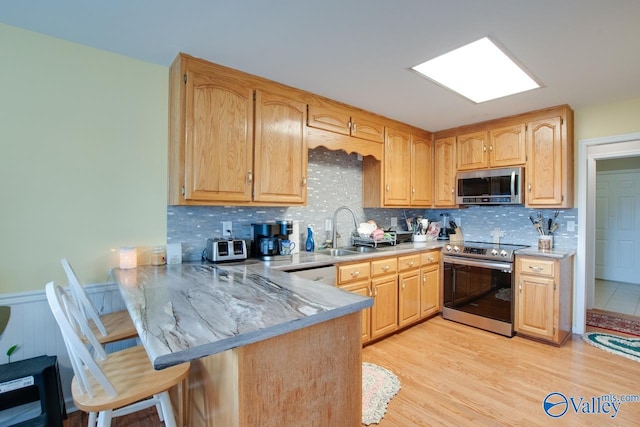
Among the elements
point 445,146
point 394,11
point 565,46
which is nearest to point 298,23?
point 394,11

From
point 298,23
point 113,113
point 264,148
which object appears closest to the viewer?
point 298,23

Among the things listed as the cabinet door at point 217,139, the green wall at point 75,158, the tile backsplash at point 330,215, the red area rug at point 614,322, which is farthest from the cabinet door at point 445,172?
the green wall at point 75,158

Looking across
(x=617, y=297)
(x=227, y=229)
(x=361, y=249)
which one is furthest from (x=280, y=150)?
(x=617, y=297)

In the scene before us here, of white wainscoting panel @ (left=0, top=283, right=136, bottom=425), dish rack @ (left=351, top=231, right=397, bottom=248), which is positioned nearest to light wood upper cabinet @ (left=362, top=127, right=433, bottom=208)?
dish rack @ (left=351, top=231, right=397, bottom=248)

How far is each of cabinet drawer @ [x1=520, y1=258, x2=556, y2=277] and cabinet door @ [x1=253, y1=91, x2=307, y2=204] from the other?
2279mm

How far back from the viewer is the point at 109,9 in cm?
159

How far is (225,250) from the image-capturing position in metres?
2.30

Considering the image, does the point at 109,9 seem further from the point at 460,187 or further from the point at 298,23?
the point at 460,187

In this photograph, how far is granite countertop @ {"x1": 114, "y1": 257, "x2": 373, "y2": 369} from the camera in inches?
36.0

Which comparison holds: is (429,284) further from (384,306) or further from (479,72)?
(479,72)

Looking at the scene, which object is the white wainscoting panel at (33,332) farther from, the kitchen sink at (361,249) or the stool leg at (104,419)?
the kitchen sink at (361,249)

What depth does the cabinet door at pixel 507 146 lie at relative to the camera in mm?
3270

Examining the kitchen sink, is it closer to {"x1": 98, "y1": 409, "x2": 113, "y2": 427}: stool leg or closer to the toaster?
the toaster

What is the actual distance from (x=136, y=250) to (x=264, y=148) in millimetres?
1174
